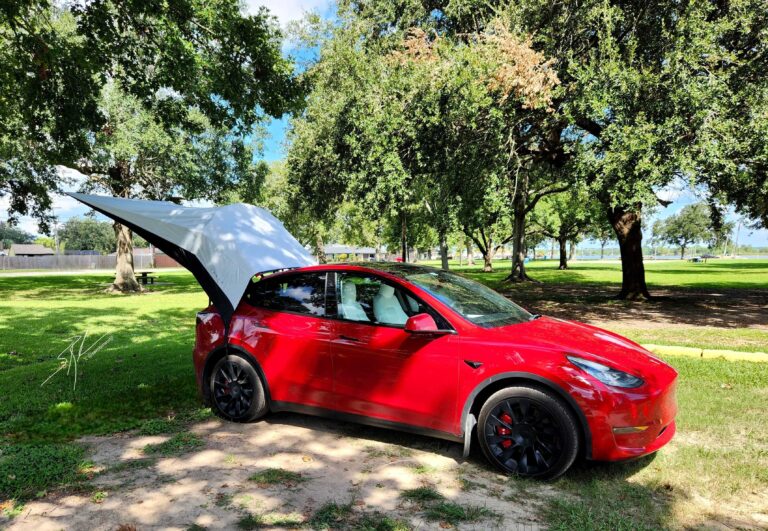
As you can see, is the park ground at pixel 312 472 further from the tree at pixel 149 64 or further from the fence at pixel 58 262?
the fence at pixel 58 262

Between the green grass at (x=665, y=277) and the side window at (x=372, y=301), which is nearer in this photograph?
the side window at (x=372, y=301)

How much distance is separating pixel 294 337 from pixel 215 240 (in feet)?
4.98

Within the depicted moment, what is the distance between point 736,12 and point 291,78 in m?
9.22

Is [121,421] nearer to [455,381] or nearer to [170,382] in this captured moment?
[170,382]

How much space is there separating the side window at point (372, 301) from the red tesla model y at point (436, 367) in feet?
0.03

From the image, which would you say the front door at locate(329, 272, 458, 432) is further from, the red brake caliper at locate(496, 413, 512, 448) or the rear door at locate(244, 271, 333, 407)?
the red brake caliper at locate(496, 413, 512, 448)

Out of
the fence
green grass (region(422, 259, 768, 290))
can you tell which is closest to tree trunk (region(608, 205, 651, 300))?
green grass (region(422, 259, 768, 290))

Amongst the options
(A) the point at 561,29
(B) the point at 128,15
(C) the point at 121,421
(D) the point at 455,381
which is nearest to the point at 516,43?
(A) the point at 561,29

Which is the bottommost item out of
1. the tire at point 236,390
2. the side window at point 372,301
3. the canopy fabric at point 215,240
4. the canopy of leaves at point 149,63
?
the tire at point 236,390

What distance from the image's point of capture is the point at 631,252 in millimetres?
17391

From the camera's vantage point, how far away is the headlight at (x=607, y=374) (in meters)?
3.55

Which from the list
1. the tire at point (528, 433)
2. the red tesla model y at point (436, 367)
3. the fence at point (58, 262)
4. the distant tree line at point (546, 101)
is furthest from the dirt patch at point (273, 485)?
the fence at point (58, 262)

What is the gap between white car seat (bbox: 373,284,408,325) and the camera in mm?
4367

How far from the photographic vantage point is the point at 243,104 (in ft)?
33.3
